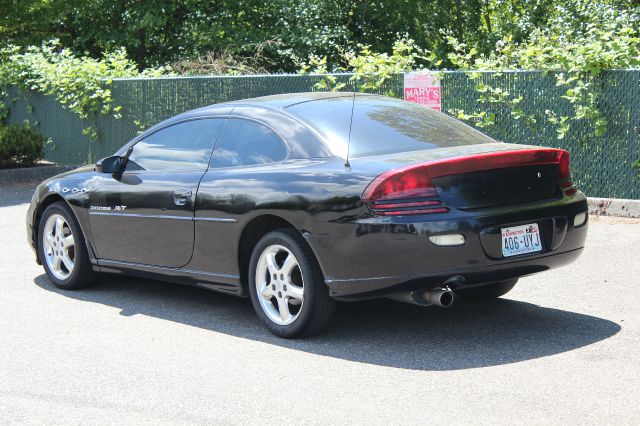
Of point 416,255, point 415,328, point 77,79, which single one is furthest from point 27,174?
point 416,255

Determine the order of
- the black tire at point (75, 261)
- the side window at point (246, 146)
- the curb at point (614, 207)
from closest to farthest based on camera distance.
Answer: the side window at point (246, 146) → the black tire at point (75, 261) → the curb at point (614, 207)

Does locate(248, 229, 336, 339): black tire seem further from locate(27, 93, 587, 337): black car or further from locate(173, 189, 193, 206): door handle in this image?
locate(173, 189, 193, 206): door handle

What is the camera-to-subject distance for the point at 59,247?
810 centimetres

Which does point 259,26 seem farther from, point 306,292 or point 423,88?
point 306,292

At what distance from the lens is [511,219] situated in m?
5.86

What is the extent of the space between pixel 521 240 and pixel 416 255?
0.70 m

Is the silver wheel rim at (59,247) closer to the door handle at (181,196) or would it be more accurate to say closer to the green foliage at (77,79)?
the door handle at (181,196)

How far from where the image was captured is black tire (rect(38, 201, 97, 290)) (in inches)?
310

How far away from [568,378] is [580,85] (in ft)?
23.9

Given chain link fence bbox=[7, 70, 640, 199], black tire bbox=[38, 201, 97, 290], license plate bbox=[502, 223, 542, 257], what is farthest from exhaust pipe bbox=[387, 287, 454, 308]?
chain link fence bbox=[7, 70, 640, 199]

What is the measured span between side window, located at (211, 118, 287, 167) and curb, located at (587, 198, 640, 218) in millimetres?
5915

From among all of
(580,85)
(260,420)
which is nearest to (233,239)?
(260,420)

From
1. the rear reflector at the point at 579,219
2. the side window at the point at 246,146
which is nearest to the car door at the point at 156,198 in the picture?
the side window at the point at 246,146

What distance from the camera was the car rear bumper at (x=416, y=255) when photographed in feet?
18.6
